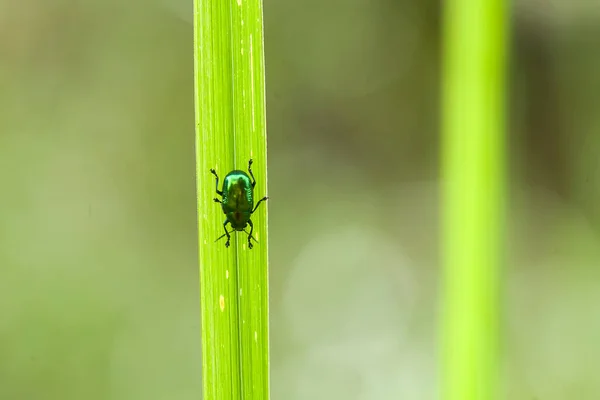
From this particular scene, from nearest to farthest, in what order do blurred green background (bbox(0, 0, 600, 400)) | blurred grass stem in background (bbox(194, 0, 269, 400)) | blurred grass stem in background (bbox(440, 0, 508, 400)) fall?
blurred grass stem in background (bbox(194, 0, 269, 400)) → blurred grass stem in background (bbox(440, 0, 508, 400)) → blurred green background (bbox(0, 0, 600, 400))

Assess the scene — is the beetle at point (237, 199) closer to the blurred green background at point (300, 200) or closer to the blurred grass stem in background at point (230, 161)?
the blurred grass stem in background at point (230, 161)

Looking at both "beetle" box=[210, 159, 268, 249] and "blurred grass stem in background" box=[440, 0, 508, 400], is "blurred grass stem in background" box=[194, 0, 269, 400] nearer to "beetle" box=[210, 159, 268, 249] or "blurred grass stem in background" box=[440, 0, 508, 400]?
"beetle" box=[210, 159, 268, 249]

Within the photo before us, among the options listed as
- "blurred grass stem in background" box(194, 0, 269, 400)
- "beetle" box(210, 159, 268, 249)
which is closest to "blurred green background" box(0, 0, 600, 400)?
"beetle" box(210, 159, 268, 249)

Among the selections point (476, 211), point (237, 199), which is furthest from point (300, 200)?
point (476, 211)

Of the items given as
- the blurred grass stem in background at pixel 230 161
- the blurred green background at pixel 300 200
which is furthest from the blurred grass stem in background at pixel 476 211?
the blurred green background at pixel 300 200

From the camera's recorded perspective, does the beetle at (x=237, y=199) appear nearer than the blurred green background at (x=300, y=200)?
Yes
